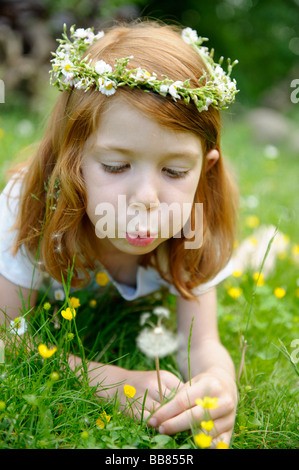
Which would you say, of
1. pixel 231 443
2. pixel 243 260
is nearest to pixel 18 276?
pixel 231 443

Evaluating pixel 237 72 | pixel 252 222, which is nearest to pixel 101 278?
pixel 252 222

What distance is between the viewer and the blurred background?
3574 millimetres

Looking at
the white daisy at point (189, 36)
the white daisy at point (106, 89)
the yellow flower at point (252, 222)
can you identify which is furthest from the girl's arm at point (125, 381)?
the yellow flower at point (252, 222)

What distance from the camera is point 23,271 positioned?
1.62 metres

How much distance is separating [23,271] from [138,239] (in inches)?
17.6

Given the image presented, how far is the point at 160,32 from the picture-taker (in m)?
1.53

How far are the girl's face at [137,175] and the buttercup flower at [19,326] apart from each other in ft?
1.11

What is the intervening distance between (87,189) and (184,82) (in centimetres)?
39

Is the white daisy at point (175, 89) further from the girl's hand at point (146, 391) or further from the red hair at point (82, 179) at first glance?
the girl's hand at point (146, 391)

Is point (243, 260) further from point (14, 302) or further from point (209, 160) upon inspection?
point (14, 302)

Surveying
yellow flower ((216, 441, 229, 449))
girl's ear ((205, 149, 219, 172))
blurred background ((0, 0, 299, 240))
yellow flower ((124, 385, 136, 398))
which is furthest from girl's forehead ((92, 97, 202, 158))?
yellow flower ((216, 441, 229, 449))

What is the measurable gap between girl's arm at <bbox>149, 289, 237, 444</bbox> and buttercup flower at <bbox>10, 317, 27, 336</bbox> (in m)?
0.43

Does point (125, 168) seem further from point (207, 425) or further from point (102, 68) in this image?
point (207, 425)
